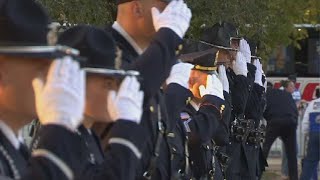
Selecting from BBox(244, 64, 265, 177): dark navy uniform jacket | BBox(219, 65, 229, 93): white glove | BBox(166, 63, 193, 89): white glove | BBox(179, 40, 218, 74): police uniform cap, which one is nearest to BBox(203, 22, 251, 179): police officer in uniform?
BBox(244, 64, 265, 177): dark navy uniform jacket

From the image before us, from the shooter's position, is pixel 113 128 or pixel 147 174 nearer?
pixel 113 128

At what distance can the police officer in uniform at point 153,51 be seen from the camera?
3.19 metres

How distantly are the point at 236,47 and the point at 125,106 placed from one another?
4583mm

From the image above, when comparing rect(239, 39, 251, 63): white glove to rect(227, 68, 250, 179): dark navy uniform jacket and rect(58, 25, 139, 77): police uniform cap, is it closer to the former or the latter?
rect(227, 68, 250, 179): dark navy uniform jacket

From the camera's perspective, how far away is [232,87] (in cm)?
711

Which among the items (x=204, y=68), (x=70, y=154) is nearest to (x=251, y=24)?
(x=204, y=68)

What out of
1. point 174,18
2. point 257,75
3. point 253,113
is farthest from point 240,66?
point 174,18

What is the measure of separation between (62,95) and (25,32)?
34 centimetres

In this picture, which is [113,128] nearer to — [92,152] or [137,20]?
[92,152]

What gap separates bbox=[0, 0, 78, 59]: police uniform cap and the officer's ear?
1002mm

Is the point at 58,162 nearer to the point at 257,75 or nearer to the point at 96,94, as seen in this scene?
the point at 96,94

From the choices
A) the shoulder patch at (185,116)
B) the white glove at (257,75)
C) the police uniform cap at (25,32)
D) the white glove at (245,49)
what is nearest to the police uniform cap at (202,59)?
the shoulder patch at (185,116)

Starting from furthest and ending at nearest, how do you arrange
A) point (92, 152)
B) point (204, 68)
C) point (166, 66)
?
point (204, 68)
point (166, 66)
point (92, 152)

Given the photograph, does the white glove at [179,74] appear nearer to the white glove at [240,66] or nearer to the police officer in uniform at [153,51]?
the police officer in uniform at [153,51]
